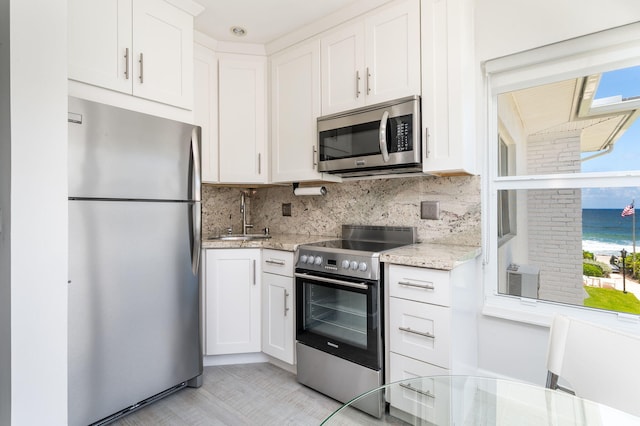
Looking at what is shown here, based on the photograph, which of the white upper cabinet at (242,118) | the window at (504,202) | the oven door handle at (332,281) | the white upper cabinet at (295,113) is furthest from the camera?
the white upper cabinet at (242,118)

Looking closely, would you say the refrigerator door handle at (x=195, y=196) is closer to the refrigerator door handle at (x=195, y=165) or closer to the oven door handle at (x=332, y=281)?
the refrigerator door handle at (x=195, y=165)

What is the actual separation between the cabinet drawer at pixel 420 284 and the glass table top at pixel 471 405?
443 millimetres

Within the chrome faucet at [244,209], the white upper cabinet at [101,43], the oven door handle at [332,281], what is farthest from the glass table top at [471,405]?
the chrome faucet at [244,209]

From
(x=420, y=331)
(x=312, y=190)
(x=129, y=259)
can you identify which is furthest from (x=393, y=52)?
(x=129, y=259)

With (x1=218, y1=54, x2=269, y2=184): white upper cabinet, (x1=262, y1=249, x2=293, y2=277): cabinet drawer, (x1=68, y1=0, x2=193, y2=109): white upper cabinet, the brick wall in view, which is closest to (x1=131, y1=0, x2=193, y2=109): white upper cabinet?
(x1=68, y1=0, x2=193, y2=109): white upper cabinet

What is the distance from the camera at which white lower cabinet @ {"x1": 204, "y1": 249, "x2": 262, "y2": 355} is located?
7.68 ft

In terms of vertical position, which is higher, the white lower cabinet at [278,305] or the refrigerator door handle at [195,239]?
the refrigerator door handle at [195,239]

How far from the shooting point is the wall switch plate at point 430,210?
2.21 metres

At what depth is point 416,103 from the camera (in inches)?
76.5

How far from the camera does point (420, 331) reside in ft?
5.40

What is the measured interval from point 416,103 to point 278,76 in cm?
133

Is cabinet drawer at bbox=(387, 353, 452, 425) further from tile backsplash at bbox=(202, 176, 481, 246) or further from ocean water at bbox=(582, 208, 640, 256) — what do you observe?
ocean water at bbox=(582, 208, 640, 256)

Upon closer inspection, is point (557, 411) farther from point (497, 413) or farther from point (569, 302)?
point (569, 302)

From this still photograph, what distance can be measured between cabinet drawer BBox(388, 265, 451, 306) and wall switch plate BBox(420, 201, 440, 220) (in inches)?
26.5
